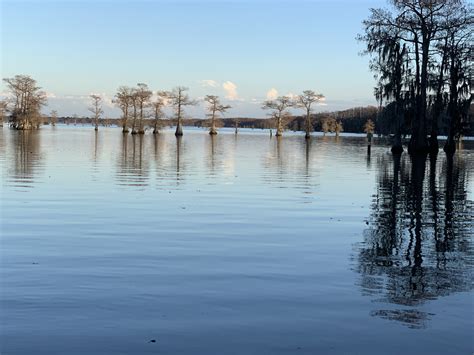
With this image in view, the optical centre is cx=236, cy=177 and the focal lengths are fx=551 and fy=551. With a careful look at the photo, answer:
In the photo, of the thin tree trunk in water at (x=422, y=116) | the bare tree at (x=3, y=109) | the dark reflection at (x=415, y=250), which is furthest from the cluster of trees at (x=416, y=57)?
the bare tree at (x=3, y=109)

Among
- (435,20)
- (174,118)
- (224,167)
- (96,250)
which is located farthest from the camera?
(174,118)

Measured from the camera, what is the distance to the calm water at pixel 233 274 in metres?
4.72

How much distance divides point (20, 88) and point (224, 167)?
290 feet

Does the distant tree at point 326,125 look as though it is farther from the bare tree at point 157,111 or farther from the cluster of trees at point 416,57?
the cluster of trees at point 416,57

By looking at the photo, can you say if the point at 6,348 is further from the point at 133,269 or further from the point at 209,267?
the point at 209,267

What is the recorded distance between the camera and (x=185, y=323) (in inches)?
199

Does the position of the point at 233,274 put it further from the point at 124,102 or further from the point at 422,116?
the point at 124,102

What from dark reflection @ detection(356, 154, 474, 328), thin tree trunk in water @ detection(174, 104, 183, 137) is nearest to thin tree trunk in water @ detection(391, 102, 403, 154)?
dark reflection @ detection(356, 154, 474, 328)

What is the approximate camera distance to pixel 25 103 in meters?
102

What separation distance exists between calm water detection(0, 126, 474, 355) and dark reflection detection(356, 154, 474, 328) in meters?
0.03

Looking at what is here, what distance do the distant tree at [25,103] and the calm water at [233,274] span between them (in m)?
92.5

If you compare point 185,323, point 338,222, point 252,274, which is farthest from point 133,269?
point 338,222

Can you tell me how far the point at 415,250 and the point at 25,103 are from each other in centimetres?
10327

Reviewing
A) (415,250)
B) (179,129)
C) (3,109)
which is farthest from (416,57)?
(3,109)
